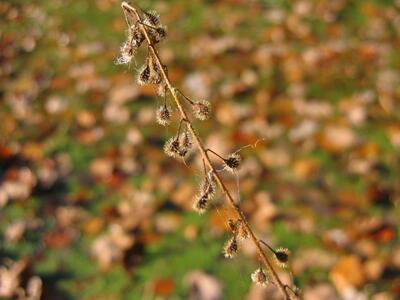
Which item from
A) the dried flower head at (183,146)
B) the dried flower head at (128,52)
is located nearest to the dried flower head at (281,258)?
the dried flower head at (183,146)

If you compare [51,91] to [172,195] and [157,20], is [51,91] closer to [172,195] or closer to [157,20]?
[172,195]

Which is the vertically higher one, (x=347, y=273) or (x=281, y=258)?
(x=347, y=273)

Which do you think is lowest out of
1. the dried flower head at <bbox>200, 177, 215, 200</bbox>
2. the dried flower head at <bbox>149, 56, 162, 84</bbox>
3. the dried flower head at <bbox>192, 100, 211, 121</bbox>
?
the dried flower head at <bbox>200, 177, 215, 200</bbox>

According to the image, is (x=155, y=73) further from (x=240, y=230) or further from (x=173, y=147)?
(x=240, y=230)

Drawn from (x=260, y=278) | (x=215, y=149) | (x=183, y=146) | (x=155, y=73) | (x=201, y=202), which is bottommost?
(x=260, y=278)

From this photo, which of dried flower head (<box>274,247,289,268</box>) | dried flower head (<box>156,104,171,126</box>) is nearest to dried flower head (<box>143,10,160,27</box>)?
dried flower head (<box>156,104,171,126</box>)

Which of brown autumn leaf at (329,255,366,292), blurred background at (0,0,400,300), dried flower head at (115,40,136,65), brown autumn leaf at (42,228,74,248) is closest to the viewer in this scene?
dried flower head at (115,40,136,65)

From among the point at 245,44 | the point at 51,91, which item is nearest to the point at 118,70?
the point at 51,91

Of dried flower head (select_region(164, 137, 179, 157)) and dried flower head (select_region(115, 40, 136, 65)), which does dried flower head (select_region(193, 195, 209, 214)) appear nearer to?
dried flower head (select_region(164, 137, 179, 157))

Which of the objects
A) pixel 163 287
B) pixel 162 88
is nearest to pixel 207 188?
Result: pixel 162 88
